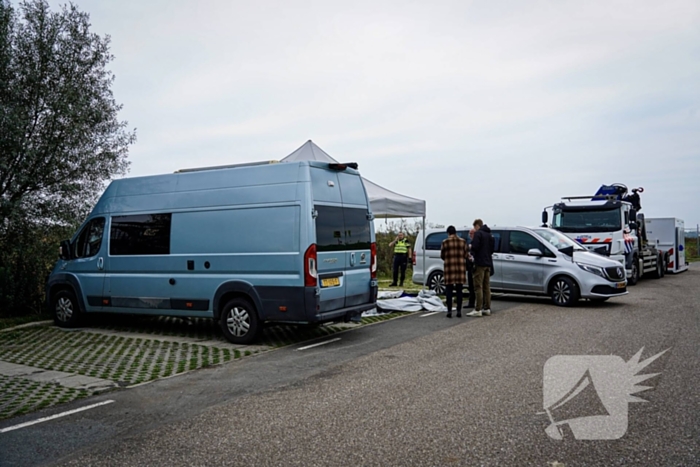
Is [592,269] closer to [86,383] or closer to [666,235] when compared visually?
[86,383]

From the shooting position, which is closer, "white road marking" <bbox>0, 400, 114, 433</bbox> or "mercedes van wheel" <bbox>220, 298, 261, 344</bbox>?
"white road marking" <bbox>0, 400, 114, 433</bbox>

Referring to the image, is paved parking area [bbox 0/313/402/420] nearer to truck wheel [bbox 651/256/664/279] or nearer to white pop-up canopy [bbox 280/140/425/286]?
white pop-up canopy [bbox 280/140/425/286]

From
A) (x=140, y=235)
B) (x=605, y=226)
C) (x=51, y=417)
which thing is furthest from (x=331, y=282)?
(x=605, y=226)

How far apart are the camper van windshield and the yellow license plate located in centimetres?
1239

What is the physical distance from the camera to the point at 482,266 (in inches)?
509

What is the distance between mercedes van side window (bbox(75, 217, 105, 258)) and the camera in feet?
37.6

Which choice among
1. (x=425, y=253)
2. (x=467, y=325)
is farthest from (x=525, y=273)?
(x=467, y=325)

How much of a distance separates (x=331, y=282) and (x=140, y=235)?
3.64 m

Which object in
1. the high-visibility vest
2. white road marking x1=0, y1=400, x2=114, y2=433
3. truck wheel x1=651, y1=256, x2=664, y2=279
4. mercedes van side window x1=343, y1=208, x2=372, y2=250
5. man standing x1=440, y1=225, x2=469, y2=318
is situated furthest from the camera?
truck wheel x1=651, y1=256, x2=664, y2=279

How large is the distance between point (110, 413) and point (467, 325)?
6.94 m

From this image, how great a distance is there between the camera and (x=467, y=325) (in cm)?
Answer: 1133

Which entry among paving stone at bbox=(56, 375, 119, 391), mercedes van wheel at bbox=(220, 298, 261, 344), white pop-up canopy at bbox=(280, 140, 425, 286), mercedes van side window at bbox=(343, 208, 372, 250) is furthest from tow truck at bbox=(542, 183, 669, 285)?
paving stone at bbox=(56, 375, 119, 391)

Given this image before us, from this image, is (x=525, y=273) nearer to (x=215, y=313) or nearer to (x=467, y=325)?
(x=467, y=325)

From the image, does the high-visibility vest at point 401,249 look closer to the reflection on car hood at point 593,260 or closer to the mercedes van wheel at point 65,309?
the reflection on car hood at point 593,260
